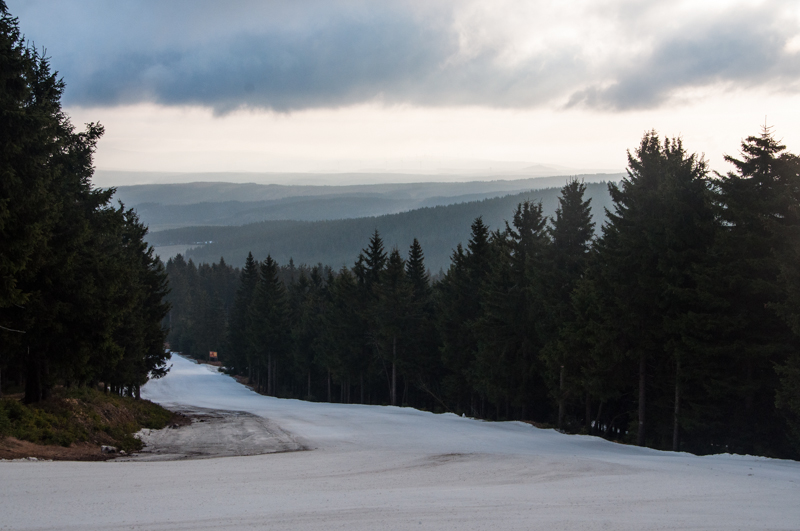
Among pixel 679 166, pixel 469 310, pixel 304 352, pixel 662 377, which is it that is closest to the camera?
pixel 679 166

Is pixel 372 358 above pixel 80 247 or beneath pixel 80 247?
beneath

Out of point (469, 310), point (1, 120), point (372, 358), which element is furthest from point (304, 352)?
point (1, 120)

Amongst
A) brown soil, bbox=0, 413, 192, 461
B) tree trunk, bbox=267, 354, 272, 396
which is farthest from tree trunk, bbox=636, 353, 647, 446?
tree trunk, bbox=267, 354, 272, 396

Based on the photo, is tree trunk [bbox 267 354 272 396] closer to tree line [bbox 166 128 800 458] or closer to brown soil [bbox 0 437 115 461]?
tree line [bbox 166 128 800 458]

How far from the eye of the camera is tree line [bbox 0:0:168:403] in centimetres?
1397

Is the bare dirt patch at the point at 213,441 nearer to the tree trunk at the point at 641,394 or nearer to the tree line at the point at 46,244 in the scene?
the tree line at the point at 46,244

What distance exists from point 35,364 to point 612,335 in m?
20.6

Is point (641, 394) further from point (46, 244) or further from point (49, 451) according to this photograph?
point (46, 244)

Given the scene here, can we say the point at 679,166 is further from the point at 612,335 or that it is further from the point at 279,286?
the point at 279,286

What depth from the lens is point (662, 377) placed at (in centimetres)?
2477

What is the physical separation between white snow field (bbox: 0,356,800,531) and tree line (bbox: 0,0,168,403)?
5.46m

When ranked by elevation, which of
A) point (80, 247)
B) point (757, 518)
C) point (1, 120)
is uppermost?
point (1, 120)

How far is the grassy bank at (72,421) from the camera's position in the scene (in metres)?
15.0

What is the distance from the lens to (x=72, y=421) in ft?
56.9
